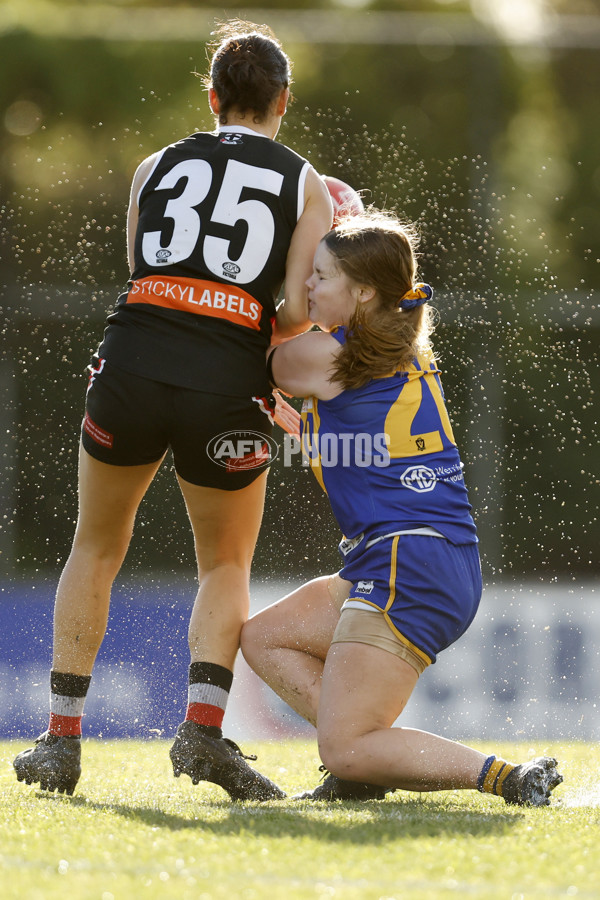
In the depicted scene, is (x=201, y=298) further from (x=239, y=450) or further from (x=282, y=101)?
(x=282, y=101)

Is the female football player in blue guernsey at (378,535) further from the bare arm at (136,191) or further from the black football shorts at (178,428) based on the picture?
the bare arm at (136,191)

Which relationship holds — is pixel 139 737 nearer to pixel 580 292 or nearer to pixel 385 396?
pixel 385 396

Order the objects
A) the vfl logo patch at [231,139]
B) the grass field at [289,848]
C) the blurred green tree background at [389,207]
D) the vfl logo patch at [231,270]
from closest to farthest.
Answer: the grass field at [289,848] → the vfl logo patch at [231,270] → the vfl logo patch at [231,139] → the blurred green tree background at [389,207]

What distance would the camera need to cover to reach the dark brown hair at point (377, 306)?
2.72 meters

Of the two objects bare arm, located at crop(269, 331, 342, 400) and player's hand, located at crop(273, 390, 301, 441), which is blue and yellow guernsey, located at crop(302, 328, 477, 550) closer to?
bare arm, located at crop(269, 331, 342, 400)

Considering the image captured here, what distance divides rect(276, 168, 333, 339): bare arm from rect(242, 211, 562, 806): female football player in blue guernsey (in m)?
0.05

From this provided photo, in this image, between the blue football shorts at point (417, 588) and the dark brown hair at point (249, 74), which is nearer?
the blue football shorts at point (417, 588)

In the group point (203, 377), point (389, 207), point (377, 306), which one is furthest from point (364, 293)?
point (389, 207)

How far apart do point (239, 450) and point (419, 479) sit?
17.2 inches

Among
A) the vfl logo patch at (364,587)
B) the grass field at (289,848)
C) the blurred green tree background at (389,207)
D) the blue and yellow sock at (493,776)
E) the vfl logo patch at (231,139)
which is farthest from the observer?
the blurred green tree background at (389,207)

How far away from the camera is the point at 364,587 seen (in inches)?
106

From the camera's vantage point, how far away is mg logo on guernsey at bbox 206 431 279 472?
109 inches

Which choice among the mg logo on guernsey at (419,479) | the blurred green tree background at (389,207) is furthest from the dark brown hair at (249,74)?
the blurred green tree background at (389,207)

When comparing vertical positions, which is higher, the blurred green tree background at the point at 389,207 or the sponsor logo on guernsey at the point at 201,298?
the blurred green tree background at the point at 389,207
